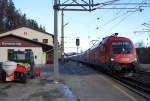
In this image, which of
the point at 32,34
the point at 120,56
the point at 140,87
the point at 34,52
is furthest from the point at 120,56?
the point at 32,34

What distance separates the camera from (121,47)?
107 ft

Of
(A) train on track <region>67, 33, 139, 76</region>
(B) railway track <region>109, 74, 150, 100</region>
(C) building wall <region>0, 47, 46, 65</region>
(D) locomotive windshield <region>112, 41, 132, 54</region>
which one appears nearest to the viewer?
(B) railway track <region>109, 74, 150, 100</region>

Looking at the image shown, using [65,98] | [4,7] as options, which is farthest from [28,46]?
[4,7]

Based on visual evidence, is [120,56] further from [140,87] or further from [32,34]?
[32,34]

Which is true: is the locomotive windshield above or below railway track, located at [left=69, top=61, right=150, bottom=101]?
above

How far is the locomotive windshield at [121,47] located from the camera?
3238 centimetres

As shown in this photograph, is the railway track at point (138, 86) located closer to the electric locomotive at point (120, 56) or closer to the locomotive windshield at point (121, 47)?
the electric locomotive at point (120, 56)

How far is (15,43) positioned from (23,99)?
46658 mm

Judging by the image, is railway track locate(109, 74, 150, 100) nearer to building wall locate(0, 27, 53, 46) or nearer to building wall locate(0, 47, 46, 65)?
building wall locate(0, 47, 46, 65)

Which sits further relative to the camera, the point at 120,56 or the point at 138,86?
the point at 120,56

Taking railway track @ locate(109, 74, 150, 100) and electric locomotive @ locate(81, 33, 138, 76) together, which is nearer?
railway track @ locate(109, 74, 150, 100)

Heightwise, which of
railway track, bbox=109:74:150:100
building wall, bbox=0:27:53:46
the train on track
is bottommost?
railway track, bbox=109:74:150:100

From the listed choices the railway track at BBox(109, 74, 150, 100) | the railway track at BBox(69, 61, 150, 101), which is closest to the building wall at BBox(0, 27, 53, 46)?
the railway track at BBox(69, 61, 150, 101)

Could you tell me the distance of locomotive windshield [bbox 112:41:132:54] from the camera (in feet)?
106
